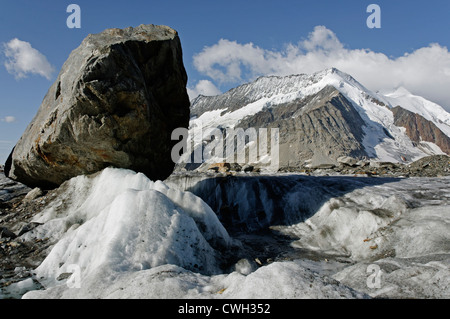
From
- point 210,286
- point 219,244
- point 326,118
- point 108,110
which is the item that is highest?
point 326,118

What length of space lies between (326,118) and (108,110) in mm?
94021

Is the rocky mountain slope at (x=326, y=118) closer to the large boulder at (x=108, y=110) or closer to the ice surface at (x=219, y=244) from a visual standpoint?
the ice surface at (x=219, y=244)

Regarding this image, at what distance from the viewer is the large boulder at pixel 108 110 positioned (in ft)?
26.2

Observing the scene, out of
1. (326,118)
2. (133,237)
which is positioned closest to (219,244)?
(133,237)

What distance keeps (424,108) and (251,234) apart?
201849mm

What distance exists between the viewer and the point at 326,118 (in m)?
93.9

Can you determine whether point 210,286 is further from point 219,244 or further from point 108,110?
point 108,110

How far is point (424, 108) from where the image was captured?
171125 millimetres

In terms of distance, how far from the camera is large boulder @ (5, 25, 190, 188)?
7977mm

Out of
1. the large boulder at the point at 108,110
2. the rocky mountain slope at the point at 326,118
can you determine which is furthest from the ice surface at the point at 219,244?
the rocky mountain slope at the point at 326,118

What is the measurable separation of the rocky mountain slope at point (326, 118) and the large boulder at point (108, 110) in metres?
44.0

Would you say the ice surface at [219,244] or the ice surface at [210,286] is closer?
the ice surface at [210,286]

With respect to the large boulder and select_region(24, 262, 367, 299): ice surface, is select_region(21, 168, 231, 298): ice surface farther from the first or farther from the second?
the large boulder
